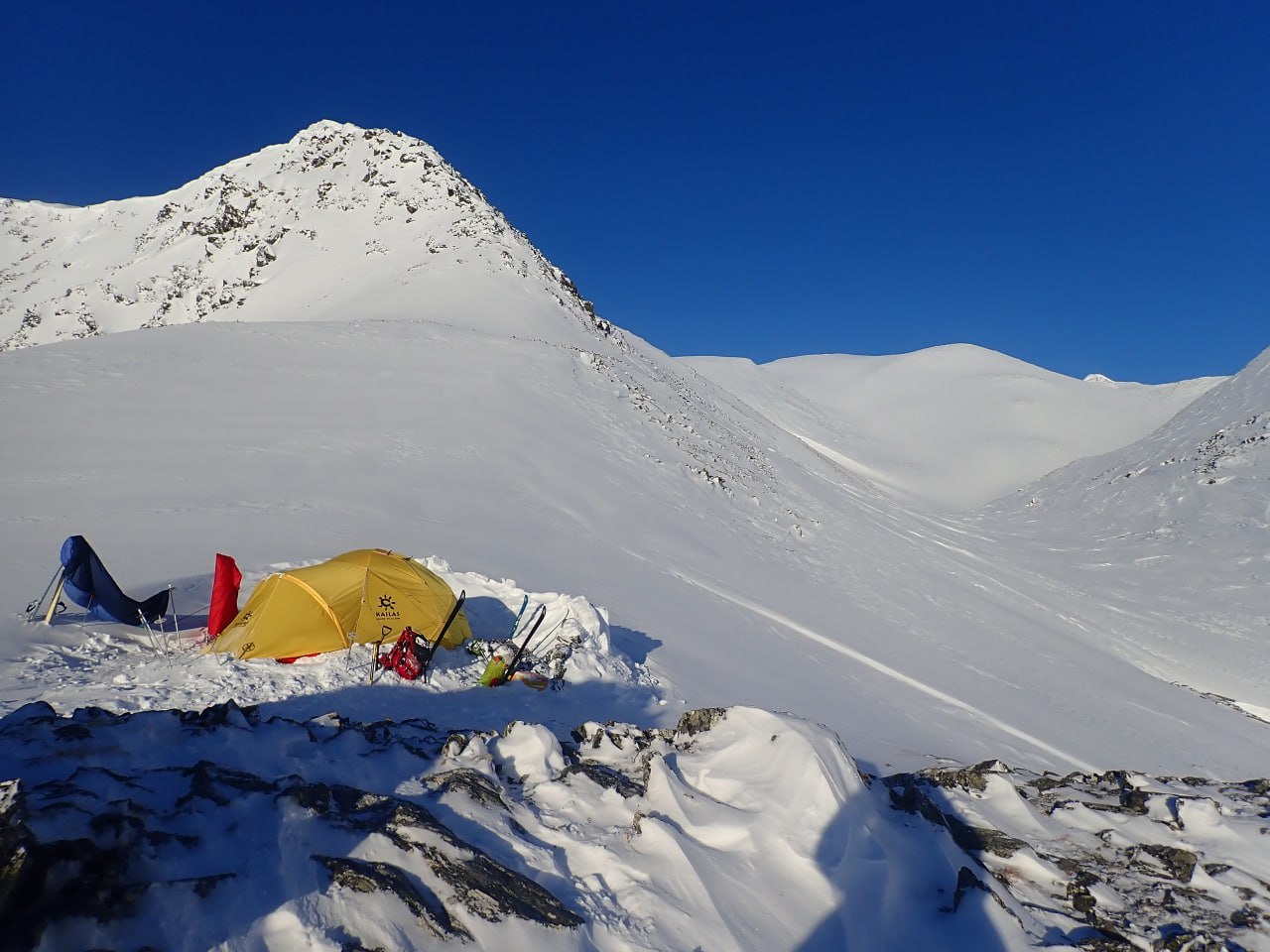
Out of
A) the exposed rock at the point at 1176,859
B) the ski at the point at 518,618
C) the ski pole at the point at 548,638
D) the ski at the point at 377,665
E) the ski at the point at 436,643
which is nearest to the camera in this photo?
the exposed rock at the point at 1176,859

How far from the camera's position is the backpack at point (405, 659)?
8.51 metres

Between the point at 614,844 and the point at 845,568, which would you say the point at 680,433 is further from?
the point at 614,844

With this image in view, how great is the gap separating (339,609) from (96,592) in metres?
2.60

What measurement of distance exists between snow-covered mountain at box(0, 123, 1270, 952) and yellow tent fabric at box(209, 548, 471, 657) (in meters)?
0.38

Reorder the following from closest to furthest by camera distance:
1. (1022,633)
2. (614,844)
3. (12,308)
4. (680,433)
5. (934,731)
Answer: (614,844), (934,731), (1022,633), (680,433), (12,308)

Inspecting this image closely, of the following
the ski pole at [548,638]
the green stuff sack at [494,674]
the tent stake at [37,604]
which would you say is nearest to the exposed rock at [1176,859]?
the green stuff sack at [494,674]

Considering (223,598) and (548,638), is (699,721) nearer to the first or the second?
(548,638)

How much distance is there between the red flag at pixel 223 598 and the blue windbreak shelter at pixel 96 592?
539 millimetres

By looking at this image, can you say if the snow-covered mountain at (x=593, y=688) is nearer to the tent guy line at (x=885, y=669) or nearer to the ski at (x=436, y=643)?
the tent guy line at (x=885, y=669)

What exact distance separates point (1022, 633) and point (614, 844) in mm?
18896

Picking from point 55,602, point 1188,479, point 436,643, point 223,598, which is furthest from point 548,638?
point 1188,479

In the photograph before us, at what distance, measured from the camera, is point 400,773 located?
488 centimetres

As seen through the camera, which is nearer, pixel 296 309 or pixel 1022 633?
pixel 1022 633

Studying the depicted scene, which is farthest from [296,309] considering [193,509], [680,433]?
[193,509]
